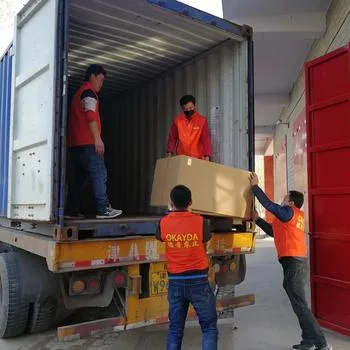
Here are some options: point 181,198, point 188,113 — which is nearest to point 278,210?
point 181,198

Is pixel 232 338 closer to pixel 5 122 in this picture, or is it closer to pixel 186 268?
pixel 186 268

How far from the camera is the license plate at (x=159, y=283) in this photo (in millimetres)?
4020

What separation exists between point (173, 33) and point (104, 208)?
2.02m

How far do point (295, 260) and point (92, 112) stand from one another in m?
2.37

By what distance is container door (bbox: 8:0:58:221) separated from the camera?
3697mm

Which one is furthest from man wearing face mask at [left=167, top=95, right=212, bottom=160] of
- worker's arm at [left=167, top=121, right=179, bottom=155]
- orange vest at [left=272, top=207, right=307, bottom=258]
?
orange vest at [left=272, top=207, right=307, bottom=258]

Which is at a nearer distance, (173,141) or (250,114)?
(250,114)

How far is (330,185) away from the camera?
518 centimetres

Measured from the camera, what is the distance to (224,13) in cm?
998

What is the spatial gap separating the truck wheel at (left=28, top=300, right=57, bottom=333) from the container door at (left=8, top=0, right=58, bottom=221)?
2.81ft

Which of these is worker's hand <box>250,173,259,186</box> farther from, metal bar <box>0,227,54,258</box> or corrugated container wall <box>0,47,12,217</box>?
corrugated container wall <box>0,47,12,217</box>

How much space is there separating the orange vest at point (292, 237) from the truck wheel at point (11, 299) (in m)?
2.44

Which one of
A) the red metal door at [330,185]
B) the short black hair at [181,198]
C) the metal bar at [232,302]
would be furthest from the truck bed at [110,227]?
the red metal door at [330,185]

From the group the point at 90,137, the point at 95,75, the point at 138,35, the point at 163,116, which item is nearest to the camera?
the point at 90,137
